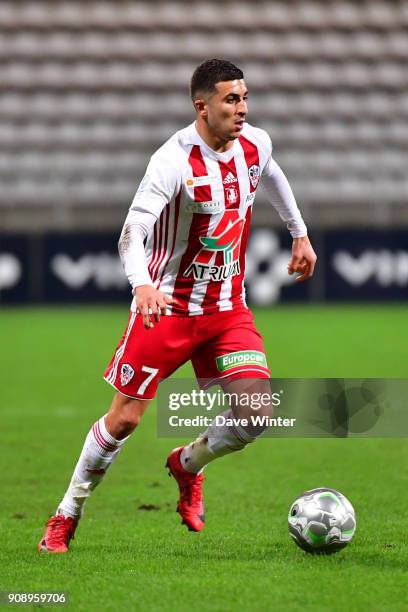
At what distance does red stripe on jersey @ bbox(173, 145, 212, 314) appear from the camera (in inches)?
185

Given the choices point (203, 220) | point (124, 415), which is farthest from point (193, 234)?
point (124, 415)

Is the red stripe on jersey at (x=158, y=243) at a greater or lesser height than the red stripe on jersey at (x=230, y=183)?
lesser

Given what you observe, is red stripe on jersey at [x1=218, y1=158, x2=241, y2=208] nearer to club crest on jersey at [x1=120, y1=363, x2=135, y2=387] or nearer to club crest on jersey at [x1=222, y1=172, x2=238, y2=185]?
club crest on jersey at [x1=222, y1=172, x2=238, y2=185]

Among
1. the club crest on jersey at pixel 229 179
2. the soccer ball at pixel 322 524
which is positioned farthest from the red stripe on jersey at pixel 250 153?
the soccer ball at pixel 322 524

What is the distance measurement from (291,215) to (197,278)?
629mm

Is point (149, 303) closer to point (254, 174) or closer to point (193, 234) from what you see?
point (193, 234)

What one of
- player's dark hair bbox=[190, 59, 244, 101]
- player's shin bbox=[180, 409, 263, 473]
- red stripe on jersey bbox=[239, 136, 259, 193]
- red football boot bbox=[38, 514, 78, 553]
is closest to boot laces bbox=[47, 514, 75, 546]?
red football boot bbox=[38, 514, 78, 553]

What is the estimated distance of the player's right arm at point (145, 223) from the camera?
14.1 ft

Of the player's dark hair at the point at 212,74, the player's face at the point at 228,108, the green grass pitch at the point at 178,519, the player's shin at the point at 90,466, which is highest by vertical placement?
the player's dark hair at the point at 212,74

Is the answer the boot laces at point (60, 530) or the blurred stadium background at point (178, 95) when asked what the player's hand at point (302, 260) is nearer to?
the boot laces at point (60, 530)

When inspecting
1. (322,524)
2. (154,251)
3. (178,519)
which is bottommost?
(178,519)

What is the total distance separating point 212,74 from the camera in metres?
4.68

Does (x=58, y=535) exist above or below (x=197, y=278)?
below

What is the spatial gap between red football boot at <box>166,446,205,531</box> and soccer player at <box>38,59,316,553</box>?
1cm
